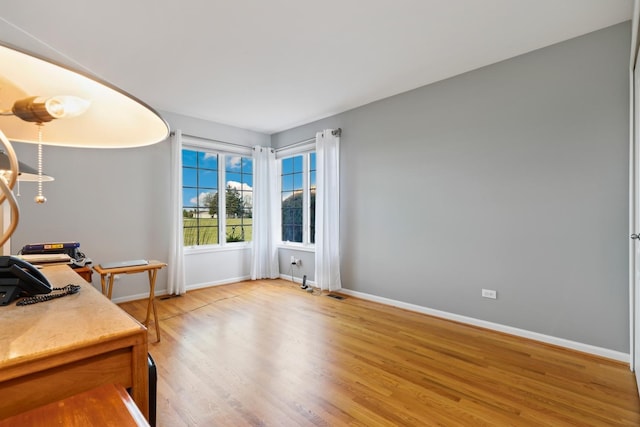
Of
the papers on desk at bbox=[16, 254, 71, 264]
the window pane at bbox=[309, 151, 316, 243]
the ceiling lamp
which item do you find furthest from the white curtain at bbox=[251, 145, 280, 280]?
the ceiling lamp

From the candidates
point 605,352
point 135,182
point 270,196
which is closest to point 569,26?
point 605,352

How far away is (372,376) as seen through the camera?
2170mm

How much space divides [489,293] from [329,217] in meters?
2.21

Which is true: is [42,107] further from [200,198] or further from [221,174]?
[221,174]

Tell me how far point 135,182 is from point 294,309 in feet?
9.04

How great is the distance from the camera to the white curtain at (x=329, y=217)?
433 cm

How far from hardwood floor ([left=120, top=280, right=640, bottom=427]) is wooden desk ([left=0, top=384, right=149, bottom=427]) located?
1.23 metres

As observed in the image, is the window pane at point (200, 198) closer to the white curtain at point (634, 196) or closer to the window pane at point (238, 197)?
the window pane at point (238, 197)

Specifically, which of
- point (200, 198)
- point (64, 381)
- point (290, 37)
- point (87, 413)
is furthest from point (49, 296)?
point (200, 198)

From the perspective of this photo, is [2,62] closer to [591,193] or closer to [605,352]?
[591,193]

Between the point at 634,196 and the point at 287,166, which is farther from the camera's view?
the point at 287,166

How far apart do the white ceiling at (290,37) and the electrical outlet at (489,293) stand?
2.27m

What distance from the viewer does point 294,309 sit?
367cm

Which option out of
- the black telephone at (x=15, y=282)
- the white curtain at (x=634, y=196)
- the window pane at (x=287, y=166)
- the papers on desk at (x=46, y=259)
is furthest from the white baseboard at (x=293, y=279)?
the black telephone at (x=15, y=282)
